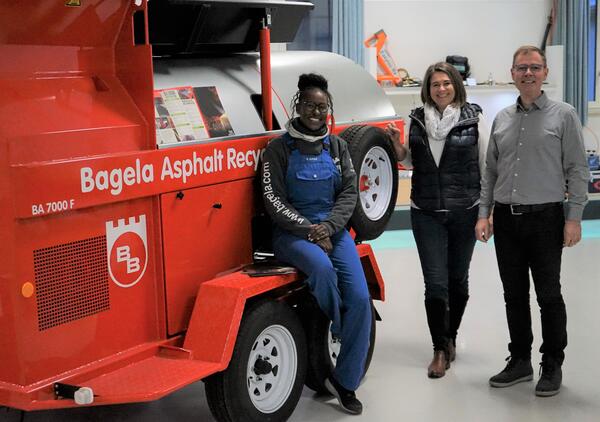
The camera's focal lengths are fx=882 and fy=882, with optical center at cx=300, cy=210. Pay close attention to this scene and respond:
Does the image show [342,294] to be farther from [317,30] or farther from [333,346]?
[317,30]

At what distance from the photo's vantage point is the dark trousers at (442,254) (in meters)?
4.53

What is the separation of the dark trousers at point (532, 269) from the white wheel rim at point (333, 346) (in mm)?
882

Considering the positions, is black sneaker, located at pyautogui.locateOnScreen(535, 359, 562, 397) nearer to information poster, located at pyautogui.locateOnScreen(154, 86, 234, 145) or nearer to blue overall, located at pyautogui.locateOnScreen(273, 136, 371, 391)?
blue overall, located at pyautogui.locateOnScreen(273, 136, 371, 391)

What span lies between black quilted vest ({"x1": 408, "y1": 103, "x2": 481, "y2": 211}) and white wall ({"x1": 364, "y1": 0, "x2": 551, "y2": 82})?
18.1 ft

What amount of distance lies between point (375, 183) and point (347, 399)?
47.0 inches

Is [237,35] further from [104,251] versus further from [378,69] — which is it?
[378,69]

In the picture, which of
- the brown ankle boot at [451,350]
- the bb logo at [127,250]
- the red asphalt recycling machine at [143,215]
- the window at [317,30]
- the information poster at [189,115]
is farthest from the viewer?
the window at [317,30]

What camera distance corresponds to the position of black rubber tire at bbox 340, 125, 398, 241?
4445 mm

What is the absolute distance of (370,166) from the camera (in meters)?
4.64

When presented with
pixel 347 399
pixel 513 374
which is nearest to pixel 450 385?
pixel 513 374

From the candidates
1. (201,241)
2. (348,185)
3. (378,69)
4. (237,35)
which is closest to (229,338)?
(201,241)

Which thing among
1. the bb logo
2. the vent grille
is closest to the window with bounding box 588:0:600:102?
the bb logo

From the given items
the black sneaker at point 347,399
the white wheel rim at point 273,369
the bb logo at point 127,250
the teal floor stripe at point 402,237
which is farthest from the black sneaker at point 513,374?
the teal floor stripe at point 402,237

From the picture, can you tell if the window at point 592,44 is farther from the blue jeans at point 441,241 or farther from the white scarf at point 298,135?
the white scarf at point 298,135
